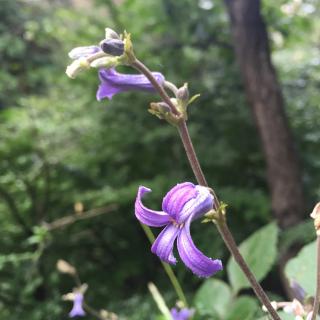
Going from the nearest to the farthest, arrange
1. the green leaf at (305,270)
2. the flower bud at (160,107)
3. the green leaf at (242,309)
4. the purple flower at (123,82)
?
the flower bud at (160,107) → the purple flower at (123,82) → the green leaf at (305,270) → the green leaf at (242,309)

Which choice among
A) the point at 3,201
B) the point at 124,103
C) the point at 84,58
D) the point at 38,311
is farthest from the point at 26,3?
the point at 84,58

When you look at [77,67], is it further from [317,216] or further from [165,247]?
[317,216]

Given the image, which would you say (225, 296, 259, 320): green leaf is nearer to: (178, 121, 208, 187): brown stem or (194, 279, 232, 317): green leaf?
(194, 279, 232, 317): green leaf

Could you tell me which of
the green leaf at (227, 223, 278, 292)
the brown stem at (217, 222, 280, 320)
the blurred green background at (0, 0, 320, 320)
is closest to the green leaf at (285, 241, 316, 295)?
the green leaf at (227, 223, 278, 292)

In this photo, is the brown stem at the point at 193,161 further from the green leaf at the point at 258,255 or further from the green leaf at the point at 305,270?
the green leaf at the point at 258,255

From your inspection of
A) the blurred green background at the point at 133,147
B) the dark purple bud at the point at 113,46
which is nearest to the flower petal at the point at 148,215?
the dark purple bud at the point at 113,46

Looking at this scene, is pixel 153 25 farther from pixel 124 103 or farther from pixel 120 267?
pixel 120 267

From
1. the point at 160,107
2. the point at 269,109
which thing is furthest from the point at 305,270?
the point at 269,109
